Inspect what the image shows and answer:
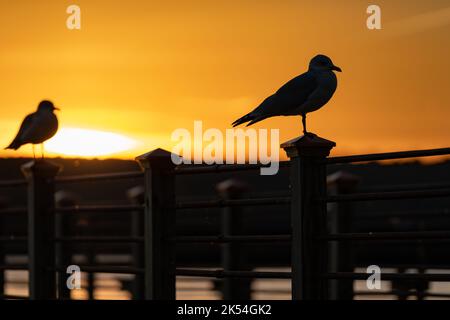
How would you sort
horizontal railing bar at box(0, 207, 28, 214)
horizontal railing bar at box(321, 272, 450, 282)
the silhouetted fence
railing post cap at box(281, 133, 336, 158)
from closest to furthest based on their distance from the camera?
1. horizontal railing bar at box(321, 272, 450, 282)
2. the silhouetted fence
3. railing post cap at box(281, 133, 336, 158)
4. horizontal railing bar at box(0, 207, 28, 214)

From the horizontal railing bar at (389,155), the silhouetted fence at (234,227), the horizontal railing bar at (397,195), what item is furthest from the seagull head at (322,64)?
the horizontal railing bar at (397,195)

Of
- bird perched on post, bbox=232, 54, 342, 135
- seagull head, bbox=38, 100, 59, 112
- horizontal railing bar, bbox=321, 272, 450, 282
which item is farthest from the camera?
seagull head, bbox=38, 100, 59, 112

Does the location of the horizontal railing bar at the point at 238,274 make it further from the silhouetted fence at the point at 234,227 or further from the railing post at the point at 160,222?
the railing post at the point at 160,222

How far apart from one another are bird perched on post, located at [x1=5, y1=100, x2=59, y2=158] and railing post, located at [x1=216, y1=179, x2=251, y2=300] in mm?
2172

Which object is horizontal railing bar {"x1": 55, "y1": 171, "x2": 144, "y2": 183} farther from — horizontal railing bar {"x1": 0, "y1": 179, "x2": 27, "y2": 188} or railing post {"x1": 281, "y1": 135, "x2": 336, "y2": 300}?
railing post {"x1": 281, "y1": 135, "x2": 336, "y2": 300}

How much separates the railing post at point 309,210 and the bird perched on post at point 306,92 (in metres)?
1.60

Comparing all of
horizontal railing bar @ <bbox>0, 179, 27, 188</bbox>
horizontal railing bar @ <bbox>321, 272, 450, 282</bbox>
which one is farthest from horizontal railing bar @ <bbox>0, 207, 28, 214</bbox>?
horizontal railing bar @ <bbox>321, 272, 450, 282</bbox>

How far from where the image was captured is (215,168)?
27.6 ft

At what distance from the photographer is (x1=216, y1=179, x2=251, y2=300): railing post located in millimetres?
12891

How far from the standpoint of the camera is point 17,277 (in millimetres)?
28375

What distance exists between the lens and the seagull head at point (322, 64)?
9445 mm

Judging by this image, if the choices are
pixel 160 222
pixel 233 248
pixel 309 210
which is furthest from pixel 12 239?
pixel 309 210
